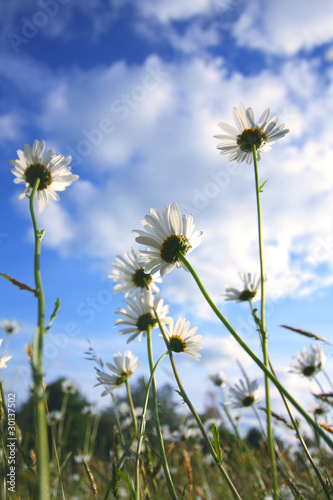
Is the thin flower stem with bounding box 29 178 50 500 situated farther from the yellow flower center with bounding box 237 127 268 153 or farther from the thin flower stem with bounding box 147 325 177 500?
the yellow flower center with bounding box 237 127 268 153

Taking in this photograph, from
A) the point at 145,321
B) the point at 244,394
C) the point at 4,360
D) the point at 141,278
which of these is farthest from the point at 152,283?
the point at 244,394

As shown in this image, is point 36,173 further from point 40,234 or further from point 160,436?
point 160,436

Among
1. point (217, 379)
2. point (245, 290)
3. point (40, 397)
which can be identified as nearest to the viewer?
point (40, 397)

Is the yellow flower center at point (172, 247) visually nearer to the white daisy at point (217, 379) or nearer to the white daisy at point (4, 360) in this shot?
the white daisy at point (4, 360)

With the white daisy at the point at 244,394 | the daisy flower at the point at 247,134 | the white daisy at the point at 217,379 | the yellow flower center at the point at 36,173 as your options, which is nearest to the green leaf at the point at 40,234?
the yellow flower center at the point at 36,173

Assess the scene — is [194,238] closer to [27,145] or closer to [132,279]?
[132,279]

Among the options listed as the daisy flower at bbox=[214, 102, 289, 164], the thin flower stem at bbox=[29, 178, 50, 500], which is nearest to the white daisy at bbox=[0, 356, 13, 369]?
the thin flower stem at bbox=[29, 178, 50, 500]
